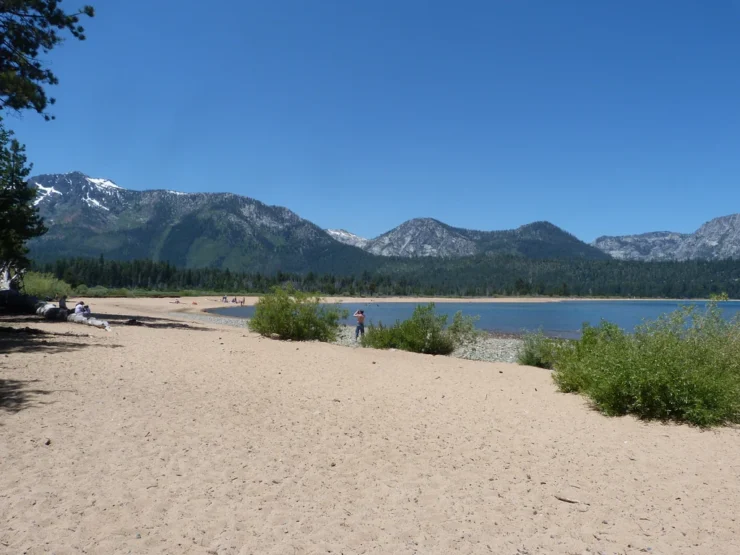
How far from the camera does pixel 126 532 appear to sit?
4.17 meters

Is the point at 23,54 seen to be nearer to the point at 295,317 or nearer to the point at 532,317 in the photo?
the point at 295,317

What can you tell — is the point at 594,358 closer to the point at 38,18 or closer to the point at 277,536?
the point at 277,536

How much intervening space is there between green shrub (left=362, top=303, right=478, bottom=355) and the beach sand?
7932 millimetres

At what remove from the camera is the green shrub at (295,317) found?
1961 cm

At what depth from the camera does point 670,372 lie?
883 cm

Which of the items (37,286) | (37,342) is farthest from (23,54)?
(37,286)

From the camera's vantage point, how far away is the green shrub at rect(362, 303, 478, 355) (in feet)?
60.7

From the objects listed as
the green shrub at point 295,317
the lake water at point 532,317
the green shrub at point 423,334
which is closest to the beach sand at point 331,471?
Answer: the green shrub at point 423,334

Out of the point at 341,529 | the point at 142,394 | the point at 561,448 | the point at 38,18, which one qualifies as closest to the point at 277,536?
the point at 341,529

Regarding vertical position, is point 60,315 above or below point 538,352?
above

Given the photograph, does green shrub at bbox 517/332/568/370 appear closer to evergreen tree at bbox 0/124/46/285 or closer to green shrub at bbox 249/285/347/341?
green shrub at bbox 249/285/347/341

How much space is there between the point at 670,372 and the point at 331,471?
21.5 feet

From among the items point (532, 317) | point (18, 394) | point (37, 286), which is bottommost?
point (532, 317)

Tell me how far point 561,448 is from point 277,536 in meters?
4.55
